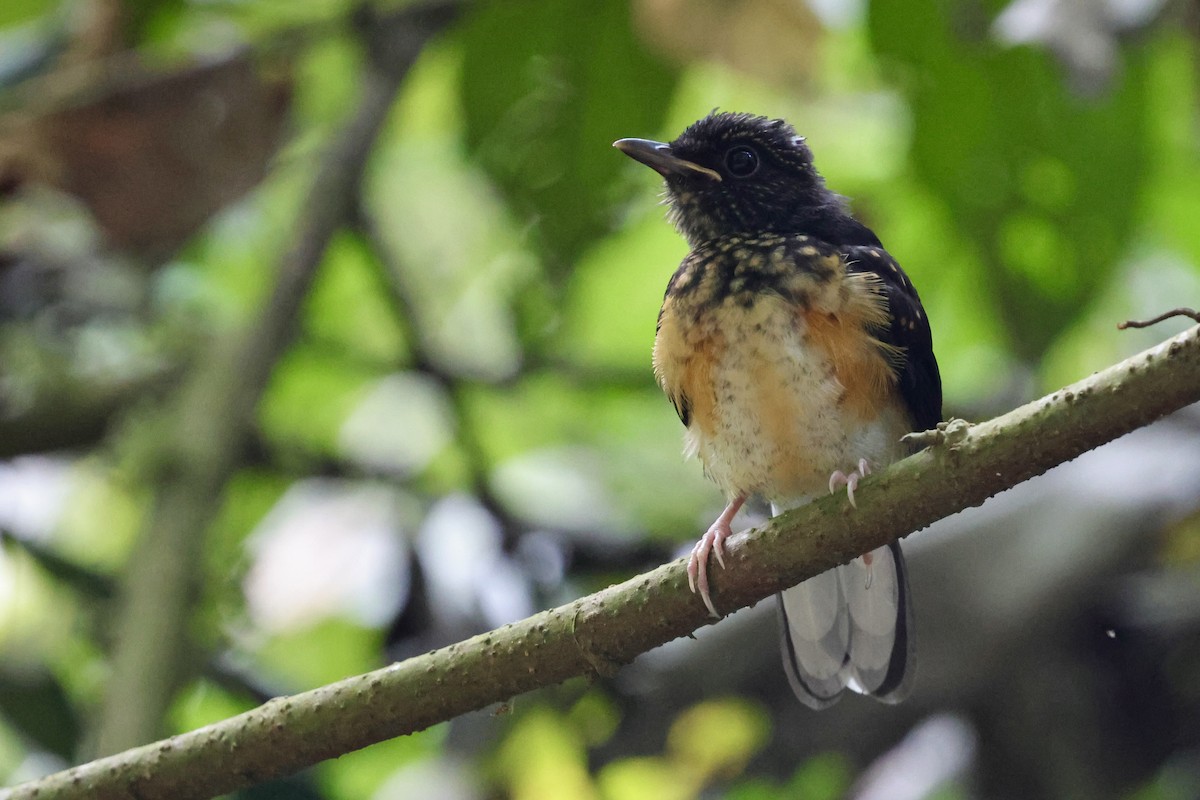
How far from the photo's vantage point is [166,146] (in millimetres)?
3775

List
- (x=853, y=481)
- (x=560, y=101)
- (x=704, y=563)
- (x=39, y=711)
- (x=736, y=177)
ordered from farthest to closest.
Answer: (x=39, y=711)
(x=560, y=101)
(x=736, y=177)
(x=704, y=563)
(x=853, y=481)

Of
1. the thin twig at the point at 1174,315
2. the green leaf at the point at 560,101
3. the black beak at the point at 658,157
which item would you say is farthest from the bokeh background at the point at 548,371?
the thin twig at the point at 1174,315

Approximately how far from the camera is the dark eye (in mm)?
3176

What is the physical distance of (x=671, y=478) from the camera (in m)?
4.47

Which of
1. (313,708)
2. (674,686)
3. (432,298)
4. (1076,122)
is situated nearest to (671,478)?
(674,686)

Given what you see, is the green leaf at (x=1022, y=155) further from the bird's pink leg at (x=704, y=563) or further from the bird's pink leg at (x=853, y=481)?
the bird's pink leg at (x=704, y=563)

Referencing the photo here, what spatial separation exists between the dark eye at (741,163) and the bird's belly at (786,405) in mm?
579

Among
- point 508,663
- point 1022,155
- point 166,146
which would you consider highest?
point 166,146

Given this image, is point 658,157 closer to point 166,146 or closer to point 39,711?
point 166,146

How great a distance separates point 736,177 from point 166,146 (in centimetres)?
164

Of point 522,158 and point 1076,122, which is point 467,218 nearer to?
point 522,158

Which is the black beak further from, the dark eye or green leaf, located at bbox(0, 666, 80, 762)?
green leaf, located at bbox(0, 666, 80, 762)

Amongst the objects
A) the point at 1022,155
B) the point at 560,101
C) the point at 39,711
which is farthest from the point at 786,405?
the point at 39,711

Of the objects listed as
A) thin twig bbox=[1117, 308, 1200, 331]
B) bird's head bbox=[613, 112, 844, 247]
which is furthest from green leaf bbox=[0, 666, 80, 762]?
thin twig bbox=[1117, 308, 1200, 331]
